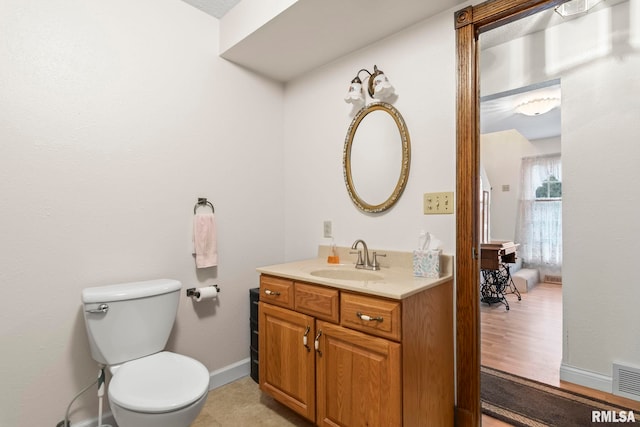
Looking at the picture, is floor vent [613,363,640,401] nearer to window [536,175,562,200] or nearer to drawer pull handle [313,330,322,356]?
drawer pull handle [313,330,322,356]

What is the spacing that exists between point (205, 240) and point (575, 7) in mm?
2849

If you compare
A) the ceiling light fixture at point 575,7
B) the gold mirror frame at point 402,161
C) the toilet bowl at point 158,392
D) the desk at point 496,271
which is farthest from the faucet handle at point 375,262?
the desk at point 496,271

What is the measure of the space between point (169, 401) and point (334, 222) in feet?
4.70

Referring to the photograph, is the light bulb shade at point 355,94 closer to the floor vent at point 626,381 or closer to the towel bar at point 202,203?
the towel bar at point 202,203

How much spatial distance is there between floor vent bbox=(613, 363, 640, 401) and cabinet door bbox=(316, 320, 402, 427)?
1766mm

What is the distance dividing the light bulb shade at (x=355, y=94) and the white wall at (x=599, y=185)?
143cm

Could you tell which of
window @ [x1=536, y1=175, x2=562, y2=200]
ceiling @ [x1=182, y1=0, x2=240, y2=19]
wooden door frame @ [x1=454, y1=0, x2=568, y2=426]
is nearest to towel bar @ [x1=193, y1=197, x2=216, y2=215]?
ceiling @ [x1=182, y1=0, x2=240, y2=19]

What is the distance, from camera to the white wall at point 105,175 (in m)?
1.46

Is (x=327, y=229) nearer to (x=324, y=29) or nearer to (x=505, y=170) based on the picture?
(x=324, y=29)

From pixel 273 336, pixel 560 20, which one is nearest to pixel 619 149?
pixel 560 20

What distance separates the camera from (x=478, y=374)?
1567 mm

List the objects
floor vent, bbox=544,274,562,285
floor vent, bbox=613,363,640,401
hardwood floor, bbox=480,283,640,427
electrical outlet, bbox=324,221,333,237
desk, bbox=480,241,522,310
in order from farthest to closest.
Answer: floor vent, bbox=544,274,562,285, desk, bbox=480,241,522,310, electrical outlet, bbox=324,221,333,237, hardwood floor, bbox=480,283,640,427, floor vent, bbox=613,363,640,401

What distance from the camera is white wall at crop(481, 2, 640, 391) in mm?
1972

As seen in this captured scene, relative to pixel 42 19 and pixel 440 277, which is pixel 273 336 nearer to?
pixel 440 277
